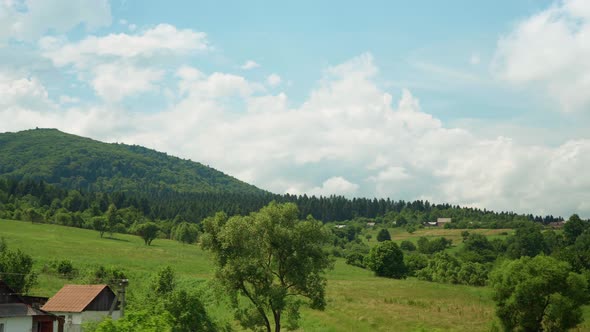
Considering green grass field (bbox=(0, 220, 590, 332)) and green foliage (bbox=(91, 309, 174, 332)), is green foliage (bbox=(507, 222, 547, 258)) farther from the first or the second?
green foliage (bbox=(91, 309, 174, 332))

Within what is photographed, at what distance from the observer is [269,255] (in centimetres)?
4041

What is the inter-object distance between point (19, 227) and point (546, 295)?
357 ft

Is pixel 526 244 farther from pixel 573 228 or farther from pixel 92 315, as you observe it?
pixel 92 315

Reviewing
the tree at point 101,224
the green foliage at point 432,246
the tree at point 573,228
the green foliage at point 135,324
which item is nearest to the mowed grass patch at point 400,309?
the green foliage at point 135,324

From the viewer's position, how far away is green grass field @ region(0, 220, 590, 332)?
172 ft

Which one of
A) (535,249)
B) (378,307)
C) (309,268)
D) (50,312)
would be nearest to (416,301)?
(378,307)

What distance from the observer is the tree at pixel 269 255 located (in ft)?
128

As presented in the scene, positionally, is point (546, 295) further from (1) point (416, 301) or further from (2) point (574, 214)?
(2) point (574, 214)

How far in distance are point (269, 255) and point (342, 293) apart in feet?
103

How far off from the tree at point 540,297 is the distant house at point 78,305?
1477 inches

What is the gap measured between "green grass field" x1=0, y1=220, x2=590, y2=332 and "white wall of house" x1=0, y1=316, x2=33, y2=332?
16286mm

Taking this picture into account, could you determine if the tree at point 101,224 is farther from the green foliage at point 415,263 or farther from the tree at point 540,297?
the tree at point 540,297

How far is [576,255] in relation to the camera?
104m

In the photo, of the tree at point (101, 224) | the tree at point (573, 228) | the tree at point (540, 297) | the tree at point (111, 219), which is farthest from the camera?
the tree at point (573, 228)
